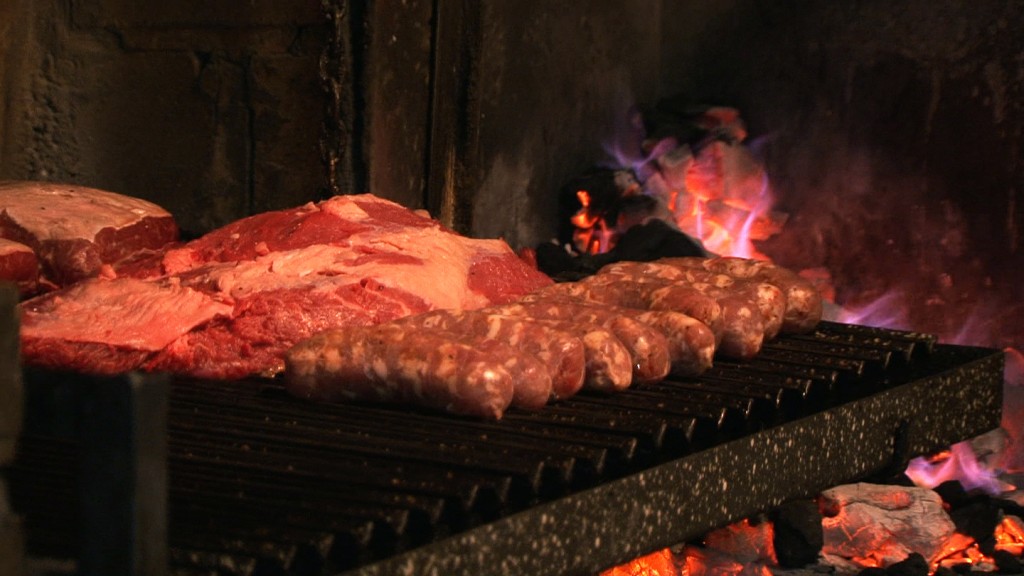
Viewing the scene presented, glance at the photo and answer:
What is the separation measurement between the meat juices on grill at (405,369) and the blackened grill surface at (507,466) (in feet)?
0.16

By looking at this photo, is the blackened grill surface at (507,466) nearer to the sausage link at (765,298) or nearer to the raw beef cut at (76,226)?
the sausage link at (765,298)

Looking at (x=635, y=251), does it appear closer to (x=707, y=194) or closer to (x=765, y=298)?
(x=707, y=194)

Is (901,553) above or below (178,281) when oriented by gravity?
below

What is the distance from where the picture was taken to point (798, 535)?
549 cm

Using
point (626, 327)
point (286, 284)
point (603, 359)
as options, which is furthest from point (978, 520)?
point (286, 284)

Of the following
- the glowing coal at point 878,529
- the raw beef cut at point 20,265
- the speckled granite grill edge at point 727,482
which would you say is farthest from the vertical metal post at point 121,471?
the glowing coal at point 878,529

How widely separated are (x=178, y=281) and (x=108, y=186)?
2700 millimetres

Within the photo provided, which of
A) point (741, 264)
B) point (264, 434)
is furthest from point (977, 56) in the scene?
point (264, 434)

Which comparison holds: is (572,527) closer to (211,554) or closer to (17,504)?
(211,554)

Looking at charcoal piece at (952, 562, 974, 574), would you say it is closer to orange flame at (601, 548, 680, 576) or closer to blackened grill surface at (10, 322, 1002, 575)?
blackened grill surface at (10, 322, 1002, 575)

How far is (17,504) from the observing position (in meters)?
2.83

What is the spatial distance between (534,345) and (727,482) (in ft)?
2.19

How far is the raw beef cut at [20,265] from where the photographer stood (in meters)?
4.79

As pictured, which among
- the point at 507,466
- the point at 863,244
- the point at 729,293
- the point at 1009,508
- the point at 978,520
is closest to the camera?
the point at 507,466
